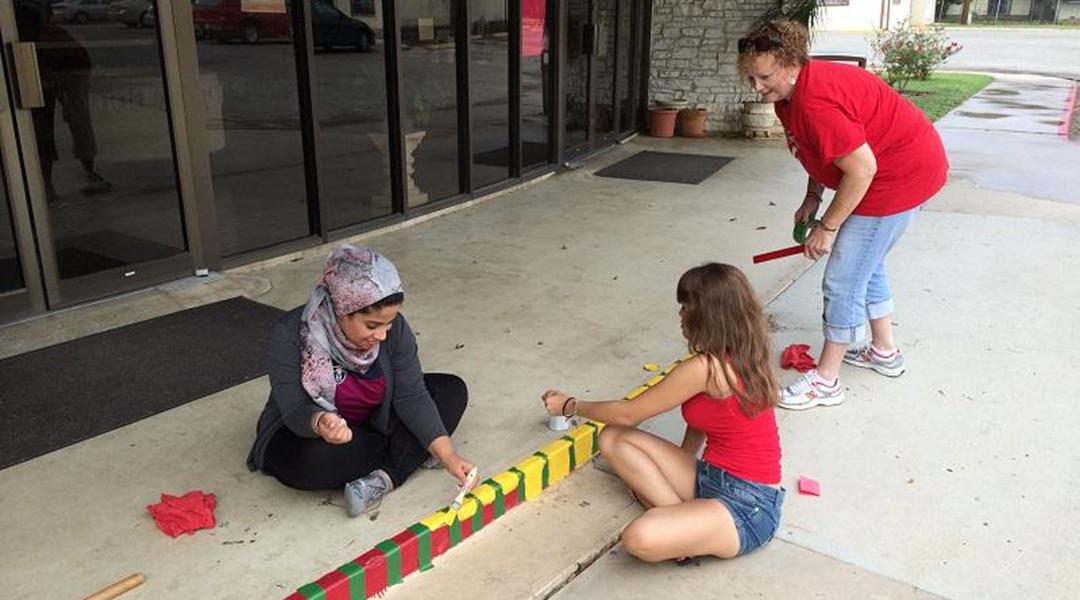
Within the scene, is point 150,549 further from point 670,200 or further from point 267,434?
point 670,200

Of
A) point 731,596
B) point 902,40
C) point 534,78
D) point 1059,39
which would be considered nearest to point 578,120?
point 534,78

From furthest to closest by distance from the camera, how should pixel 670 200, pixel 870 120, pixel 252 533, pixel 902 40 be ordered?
1. pixel 902 40
2. pixel 670 200
3. pixel 870 120
4. pixel 252 533

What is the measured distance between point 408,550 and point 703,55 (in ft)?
28.4

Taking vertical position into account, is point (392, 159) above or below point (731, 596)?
above

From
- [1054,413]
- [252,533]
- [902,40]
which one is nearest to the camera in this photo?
[252,533]

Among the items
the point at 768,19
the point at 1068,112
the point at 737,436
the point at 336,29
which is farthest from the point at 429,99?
the point at 1068,112

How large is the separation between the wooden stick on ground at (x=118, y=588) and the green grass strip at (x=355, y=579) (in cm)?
58

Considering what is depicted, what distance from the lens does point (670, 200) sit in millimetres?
7195

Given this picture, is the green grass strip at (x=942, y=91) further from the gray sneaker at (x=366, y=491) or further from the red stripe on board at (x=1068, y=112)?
the gray sneaker at (x=366, y=491)

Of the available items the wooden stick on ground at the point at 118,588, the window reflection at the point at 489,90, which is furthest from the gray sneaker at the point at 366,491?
the window reflection at the point at 489,90

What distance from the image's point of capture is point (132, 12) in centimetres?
445

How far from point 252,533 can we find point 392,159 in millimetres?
3854

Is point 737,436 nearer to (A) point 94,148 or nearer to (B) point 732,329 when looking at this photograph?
(B) point 732,329

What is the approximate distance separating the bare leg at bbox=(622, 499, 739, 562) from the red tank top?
14 centimetres
